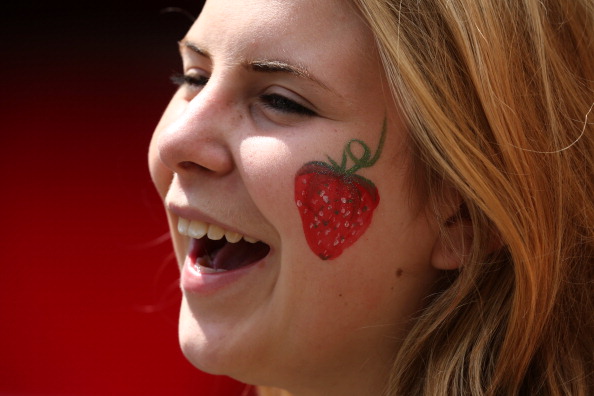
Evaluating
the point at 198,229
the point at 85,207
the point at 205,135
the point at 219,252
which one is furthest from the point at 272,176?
the point at 85,207

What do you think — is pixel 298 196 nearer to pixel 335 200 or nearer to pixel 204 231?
pixel 335 200

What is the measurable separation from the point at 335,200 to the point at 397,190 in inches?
5.3

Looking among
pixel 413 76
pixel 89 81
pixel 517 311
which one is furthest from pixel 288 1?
pixel 89 81

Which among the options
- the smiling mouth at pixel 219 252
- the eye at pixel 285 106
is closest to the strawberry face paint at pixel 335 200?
the eye at pixel 285 106

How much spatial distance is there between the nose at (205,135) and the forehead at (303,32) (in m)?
0.11

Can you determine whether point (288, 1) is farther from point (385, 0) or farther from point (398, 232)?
point (398, 232)

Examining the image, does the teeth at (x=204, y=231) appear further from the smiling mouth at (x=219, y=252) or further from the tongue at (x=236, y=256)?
the tongue at (x=236, y=256)

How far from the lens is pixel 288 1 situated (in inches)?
62.1

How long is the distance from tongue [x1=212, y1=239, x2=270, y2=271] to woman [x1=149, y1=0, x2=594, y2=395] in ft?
0.43

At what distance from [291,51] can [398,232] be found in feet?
1.46

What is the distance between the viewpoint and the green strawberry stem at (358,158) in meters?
1.56

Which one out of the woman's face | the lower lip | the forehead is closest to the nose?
the woman's face

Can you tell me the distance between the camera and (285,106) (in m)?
1.60

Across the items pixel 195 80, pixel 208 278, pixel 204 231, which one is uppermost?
pixel 195 80
